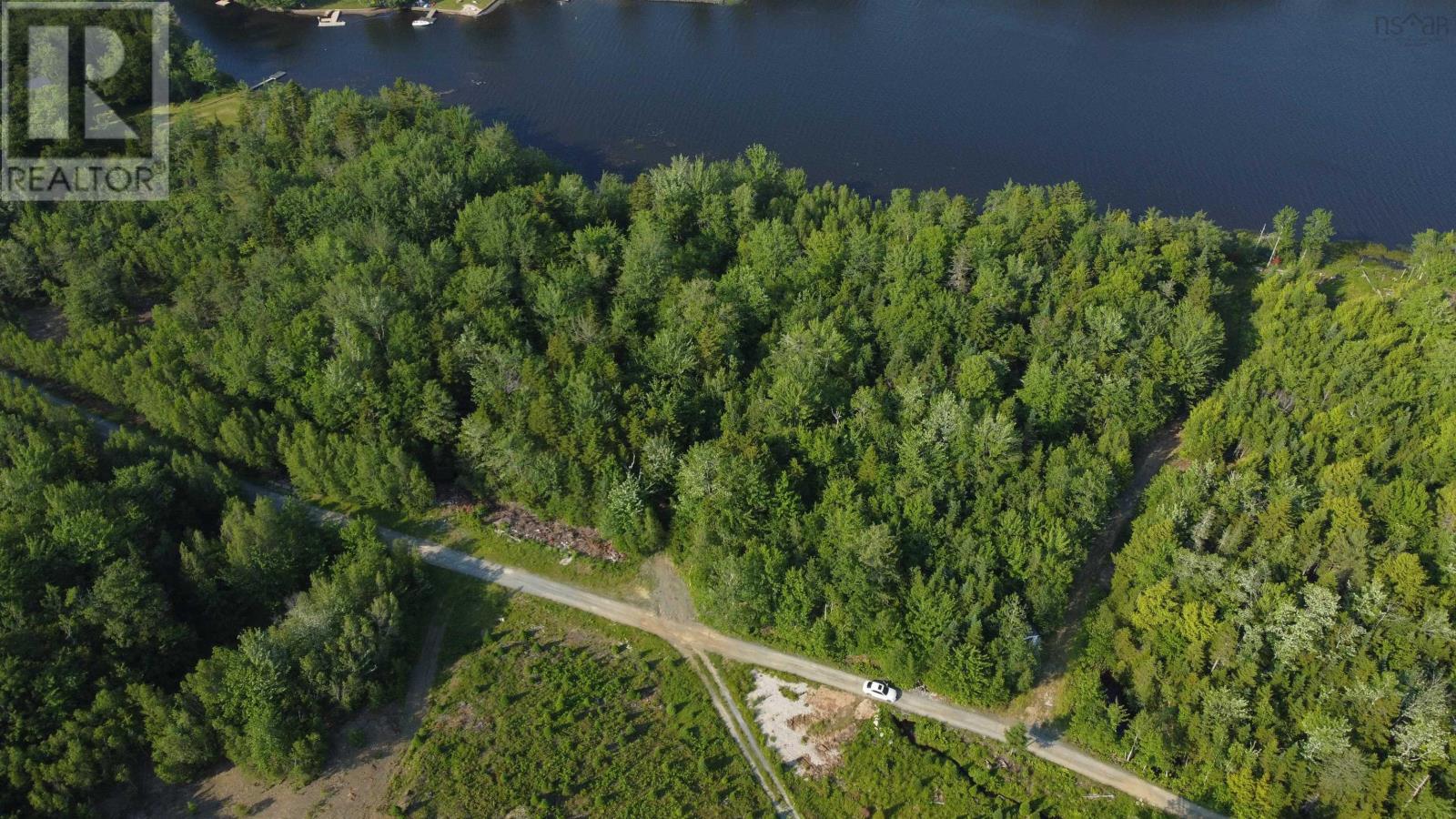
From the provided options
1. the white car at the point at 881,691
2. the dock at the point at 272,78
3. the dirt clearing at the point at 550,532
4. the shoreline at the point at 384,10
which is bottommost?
the white car at the point at 881,691

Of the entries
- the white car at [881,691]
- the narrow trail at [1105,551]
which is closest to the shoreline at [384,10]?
the narrow trail at [1105,551]

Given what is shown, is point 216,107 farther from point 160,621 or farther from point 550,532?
point 550,532

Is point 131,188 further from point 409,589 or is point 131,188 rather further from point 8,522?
point 409,589

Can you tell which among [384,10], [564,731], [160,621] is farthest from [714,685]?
[384,10]

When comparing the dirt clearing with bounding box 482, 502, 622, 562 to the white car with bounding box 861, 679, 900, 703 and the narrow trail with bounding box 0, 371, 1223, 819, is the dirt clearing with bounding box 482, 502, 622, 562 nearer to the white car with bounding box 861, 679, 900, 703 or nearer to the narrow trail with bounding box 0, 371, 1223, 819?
the narrow trail with bounding box 0, 371, 1223, 819

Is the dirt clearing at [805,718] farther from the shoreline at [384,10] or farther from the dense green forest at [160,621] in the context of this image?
the shoreline at [384,10]

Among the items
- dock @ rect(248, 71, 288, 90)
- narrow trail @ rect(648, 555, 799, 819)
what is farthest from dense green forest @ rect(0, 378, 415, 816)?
dock @ rect(248, 71, 288, 90)

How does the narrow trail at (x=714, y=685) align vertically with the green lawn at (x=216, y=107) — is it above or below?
below
